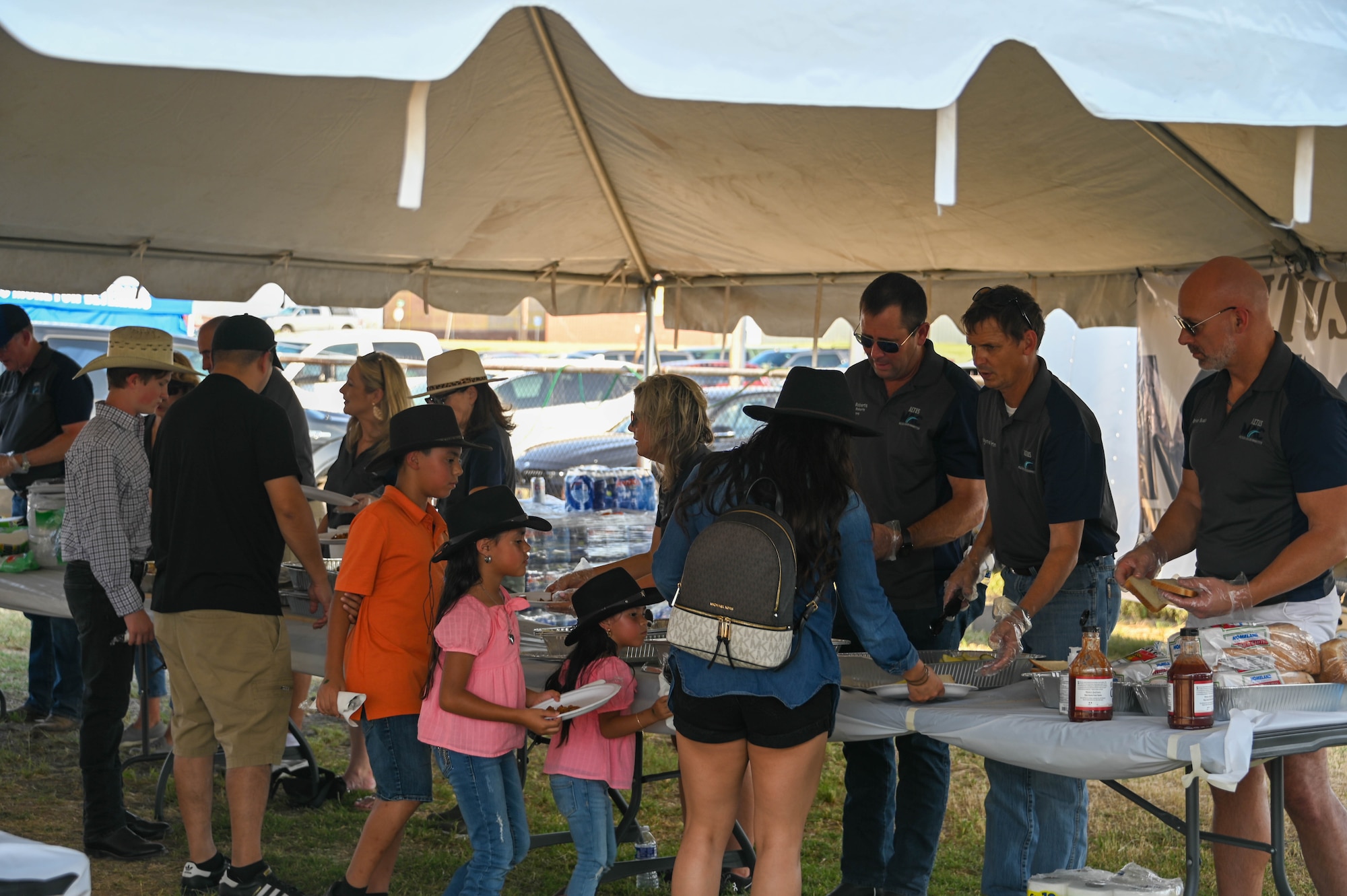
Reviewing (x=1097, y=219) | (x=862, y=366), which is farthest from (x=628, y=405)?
(x=862, y=366)

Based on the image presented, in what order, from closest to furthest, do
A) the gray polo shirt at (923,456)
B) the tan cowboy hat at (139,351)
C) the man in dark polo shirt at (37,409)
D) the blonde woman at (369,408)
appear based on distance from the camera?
1. the gray polo shirt at (923,456)
2. the tan cowboy hat at (139,351)
3. the blonde woman at (369,408)
4. the man in dark polo shirt at (37,409)

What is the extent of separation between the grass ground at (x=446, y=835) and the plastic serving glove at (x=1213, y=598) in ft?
5.11

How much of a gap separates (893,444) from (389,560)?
142 centimetres

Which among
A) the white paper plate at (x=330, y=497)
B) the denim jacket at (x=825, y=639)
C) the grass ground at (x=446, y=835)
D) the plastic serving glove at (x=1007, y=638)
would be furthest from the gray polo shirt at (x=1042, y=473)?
the white paper plate at (x=330, y=497)

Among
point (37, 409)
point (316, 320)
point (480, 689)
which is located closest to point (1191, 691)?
point (480, 689)

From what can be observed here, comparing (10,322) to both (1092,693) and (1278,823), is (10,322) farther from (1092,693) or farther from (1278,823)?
(1278,823)

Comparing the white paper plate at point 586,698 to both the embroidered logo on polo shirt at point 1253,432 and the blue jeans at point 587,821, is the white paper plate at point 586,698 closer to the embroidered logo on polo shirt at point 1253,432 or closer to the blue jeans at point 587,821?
the blue jeans at point 587,821

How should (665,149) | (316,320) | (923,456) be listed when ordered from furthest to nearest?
(316,320), (665,149), (923,456)

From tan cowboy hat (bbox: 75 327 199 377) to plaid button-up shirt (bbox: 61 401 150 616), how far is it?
0.50ft

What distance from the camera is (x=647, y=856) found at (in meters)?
3.75

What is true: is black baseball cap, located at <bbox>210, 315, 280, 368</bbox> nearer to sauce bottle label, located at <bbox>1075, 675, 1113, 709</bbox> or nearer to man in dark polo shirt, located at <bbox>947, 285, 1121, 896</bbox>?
man in dark polo shirt, located at <bbox>947, 285, 1121, 896</bbox>

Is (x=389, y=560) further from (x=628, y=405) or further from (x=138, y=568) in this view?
(x=628, y=405)

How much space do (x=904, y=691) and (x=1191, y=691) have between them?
674mm

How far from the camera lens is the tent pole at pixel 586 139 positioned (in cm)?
433
